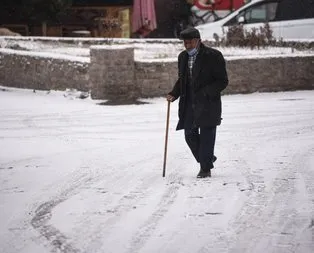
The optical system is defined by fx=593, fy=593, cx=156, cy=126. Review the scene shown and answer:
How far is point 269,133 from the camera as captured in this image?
873 cm

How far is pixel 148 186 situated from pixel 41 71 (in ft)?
24.8

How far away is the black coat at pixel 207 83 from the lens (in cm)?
598

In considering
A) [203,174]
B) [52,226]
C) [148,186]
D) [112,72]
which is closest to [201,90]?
[203,174]

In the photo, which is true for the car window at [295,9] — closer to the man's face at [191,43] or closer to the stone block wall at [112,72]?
the stone block wall at [112,72]

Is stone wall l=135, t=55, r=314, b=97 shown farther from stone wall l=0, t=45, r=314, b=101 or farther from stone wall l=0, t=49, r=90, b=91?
stone wall l=0, t=49, r=90, b=91

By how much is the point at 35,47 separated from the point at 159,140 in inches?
335

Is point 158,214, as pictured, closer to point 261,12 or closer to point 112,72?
point 112,72

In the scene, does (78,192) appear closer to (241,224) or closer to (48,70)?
(241,224)

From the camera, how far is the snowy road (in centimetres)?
443

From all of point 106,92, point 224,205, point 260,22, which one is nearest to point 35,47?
point 106,92

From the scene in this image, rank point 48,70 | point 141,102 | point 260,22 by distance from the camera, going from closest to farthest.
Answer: point 141,102
point 48,70
point 260,22

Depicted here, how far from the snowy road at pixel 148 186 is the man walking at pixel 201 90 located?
45 cm

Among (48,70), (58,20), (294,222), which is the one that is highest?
(58,20)

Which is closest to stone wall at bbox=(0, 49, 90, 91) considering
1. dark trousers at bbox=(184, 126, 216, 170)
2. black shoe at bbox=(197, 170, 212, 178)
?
dark trousers at bbox=(184, 126, 216, 170)
